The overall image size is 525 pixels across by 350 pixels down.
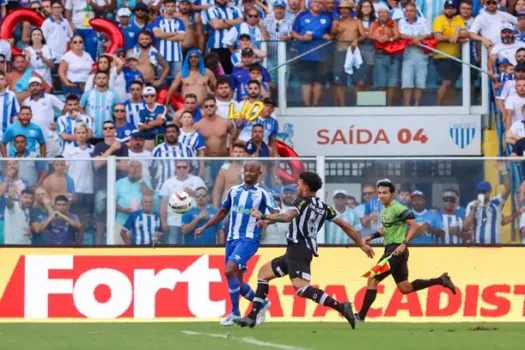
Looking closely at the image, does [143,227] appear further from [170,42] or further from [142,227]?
[170,42]

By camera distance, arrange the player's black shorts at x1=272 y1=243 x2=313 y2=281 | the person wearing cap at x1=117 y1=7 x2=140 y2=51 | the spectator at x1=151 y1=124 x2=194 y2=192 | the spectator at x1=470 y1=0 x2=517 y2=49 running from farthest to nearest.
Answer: the person wearing cap at x1=117 y1=7 x2=140 y2=51
the spectator at x1=470 y1=0 x2=517 y2=49
the spectator at x1=151 y1=124 x2=194 y2=192
the player's black shorts at x1=272 y1=243 x2=313 y2=281

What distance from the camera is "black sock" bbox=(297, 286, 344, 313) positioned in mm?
15891

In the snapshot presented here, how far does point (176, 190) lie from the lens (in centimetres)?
2036

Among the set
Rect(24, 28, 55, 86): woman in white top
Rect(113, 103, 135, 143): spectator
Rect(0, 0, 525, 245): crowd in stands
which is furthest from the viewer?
Rect(24, 28, 55, 86): woman in white top

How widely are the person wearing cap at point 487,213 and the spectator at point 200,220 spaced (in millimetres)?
3489

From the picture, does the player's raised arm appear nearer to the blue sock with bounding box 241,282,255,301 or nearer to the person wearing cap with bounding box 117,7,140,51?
the blue sock with bounding box 241,282,255,301

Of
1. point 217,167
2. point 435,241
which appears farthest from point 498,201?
point 217,167

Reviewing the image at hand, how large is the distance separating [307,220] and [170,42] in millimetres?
9095

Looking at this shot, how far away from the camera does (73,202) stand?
66.7 ft

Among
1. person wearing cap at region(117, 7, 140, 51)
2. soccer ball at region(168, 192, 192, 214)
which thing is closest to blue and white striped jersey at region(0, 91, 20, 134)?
person wearing cap at region(117, 7, 140, 51)

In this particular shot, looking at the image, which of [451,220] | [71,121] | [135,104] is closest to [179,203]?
[451,220]

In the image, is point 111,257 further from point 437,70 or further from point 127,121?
point 437,70
